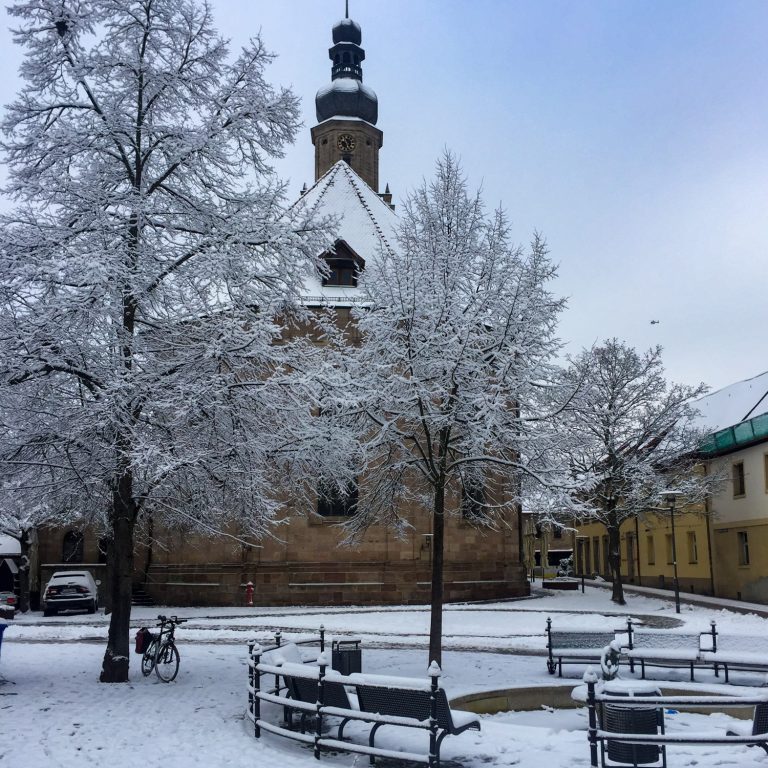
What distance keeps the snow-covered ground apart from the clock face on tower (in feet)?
93.2

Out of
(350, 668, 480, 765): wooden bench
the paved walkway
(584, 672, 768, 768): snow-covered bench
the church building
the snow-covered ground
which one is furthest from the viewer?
the church building

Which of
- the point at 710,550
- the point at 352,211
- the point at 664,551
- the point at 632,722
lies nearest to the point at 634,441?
the point at 710,550

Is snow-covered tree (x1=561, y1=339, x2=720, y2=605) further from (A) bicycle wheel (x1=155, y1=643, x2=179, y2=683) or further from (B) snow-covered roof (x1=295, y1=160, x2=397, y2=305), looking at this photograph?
(A) bicycle wheel (x1=155, y1=643, x2=179, y2=683)

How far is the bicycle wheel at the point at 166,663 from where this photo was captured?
1263 centimetres

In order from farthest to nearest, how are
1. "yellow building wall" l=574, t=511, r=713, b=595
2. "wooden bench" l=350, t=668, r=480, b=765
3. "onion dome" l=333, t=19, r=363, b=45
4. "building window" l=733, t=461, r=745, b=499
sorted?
"onion dome" l=333, t=19, r=363, b=45
"yellow building wall" l=574, t=511, r=713, b=595
"building window" l=733, t=461, r=745, b=499
"wooden bench" l=350, t=668, r=480, b=765

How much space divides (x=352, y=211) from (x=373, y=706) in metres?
29.1

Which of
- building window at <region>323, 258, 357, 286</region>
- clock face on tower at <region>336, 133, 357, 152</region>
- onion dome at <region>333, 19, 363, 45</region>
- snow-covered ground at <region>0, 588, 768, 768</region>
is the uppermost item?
onion dome at <region>333, 19, 363, 45</region>

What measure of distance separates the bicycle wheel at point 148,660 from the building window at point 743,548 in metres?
26.8

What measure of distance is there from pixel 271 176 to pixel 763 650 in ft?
43.4

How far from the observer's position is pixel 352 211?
3569cm

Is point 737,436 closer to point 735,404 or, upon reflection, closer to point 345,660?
point 735,404

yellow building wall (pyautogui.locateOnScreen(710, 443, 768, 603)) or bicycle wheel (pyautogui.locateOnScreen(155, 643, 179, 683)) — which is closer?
bicycle wheel (pyautogui.locateOnScreen(155, 643, 179, 683))

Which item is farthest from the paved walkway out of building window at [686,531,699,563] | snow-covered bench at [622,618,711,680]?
snow-covered bench at [622,618,711,680]

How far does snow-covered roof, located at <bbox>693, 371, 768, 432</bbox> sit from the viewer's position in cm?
3541
